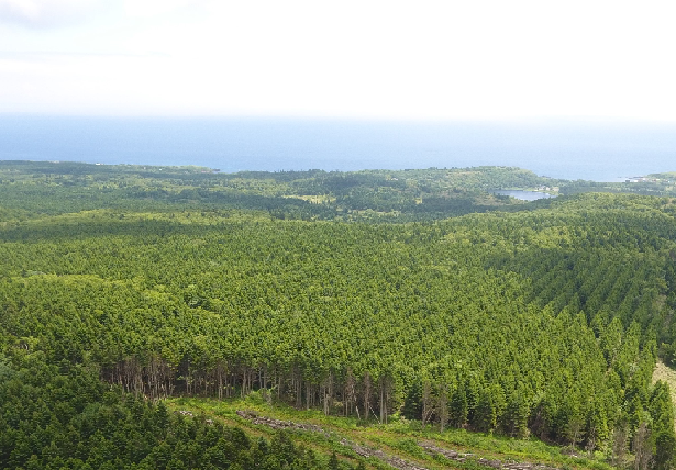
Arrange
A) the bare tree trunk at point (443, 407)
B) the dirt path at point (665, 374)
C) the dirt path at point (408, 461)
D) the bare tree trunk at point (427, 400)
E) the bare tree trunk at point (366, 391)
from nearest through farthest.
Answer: the dirt path at point (408, 461) → the bare tree trunk at point (443, 407) → the bare tree trunk at point (427, 400) → the bare tree trunk at point (366, 391) → the dirt path at point (665, 374)

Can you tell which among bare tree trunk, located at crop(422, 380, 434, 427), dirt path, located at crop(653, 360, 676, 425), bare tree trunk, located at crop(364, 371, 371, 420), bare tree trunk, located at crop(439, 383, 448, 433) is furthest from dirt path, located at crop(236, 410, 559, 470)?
dirt path, located at crop(653, 360, 676, 425)

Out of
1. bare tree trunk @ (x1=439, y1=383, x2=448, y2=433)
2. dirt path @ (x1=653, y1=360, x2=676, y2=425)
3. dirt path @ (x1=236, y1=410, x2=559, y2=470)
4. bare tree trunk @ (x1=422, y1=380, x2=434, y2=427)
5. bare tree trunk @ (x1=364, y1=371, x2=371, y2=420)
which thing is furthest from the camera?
dirt path @ (x1=653, y1=360, x2=676, y2=425)

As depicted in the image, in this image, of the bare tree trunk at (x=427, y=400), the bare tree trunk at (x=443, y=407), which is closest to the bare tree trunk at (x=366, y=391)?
the bare tree trunk at (x=427, y=400)

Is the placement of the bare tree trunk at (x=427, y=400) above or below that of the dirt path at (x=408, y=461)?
above

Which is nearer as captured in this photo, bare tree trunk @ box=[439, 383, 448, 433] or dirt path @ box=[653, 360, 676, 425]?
bare tree trunk @ box=[439, 383, 448, 433]

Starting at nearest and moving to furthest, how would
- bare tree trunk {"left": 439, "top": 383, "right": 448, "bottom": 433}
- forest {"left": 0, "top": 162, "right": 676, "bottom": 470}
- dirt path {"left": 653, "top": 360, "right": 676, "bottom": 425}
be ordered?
forest {"left": 0, "top": 162, "right": 676, "bottom": 470} → bare tree trunk {"left": 439, "top": 383, "right": 448, "bottom": 433} → dirt path {"left": 653, "top": 360, "right": 676, "bottom": 425}

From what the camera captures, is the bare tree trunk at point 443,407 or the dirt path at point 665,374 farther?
the dirt path at point 665,374

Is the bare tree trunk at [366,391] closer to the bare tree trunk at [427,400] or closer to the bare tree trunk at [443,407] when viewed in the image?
the bare tree trunk at [427,400]

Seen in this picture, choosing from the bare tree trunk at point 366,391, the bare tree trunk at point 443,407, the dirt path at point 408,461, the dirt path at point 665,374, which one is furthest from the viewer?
the dirt path at point 665,374

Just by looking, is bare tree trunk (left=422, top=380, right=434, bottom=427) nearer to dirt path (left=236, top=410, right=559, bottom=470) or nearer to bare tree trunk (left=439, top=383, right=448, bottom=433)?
bare tree trunk (left=439, top=383, right=448, bottom=433)
